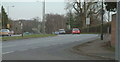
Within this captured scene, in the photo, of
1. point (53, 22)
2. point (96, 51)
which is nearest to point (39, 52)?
point (96, 51)

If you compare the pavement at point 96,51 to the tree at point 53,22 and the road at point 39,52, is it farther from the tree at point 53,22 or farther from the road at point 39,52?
the tree at point 53,22

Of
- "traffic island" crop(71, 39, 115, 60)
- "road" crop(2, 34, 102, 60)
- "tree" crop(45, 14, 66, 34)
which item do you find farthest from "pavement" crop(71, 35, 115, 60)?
"tree" crop(45, 14, 66, 34)

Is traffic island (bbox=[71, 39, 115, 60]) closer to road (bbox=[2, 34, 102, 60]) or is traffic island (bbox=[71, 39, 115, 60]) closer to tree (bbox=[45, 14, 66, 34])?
road (bbox=[2, 34, 102, 60])

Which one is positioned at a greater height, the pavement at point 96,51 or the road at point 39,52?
the pavement at point 96,51

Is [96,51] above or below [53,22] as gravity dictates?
below

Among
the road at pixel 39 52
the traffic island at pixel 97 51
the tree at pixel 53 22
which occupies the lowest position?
the road at pixel 39 52

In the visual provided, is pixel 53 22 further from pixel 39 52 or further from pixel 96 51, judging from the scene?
pixel 96 51

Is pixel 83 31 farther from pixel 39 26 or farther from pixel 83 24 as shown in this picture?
pixel 39 26

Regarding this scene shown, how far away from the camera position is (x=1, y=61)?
1044 centimetres

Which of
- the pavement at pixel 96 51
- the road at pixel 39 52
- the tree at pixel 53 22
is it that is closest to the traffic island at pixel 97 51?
the pavement at pixel 96 51

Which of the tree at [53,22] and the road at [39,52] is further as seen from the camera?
the tree at [53,22]

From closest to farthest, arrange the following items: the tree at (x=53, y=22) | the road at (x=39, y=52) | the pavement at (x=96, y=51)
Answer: the road at (x=39, y=52) < the pavement at (x=96, y=51) < the tree at (x=53, y=22)

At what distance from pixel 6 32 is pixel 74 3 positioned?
85.3 ft

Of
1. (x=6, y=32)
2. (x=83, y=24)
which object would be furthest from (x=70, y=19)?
(x=6, y=32)
